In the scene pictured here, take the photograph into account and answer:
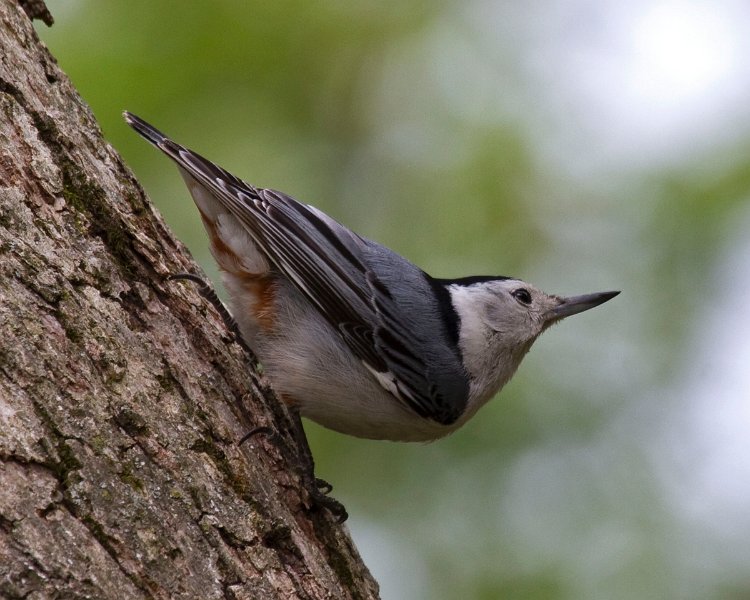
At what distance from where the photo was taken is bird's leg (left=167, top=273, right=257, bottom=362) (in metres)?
2.52

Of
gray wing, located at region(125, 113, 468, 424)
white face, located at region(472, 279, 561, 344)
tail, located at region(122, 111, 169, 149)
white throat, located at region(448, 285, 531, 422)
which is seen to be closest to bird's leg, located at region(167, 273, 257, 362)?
gray wing, located at region(125, 113, 468, 424)

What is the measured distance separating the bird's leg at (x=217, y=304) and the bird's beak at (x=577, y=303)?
138cm

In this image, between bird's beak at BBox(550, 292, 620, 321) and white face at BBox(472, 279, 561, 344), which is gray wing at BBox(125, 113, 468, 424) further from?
bird's beak at BBox(550, 292, 620, 321)

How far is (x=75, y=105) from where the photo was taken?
2.50 metres

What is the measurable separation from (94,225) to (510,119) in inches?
90.1

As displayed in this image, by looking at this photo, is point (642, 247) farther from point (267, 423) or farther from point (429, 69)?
point (267, 423)

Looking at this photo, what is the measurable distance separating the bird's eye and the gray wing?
1.56ft

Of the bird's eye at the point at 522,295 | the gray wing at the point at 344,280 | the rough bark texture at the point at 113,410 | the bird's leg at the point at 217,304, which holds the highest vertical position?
the bird's eye at the point at 522,295

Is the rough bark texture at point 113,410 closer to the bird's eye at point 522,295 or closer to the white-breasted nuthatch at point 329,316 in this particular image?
the white-breasted nuthatch at point 329,316

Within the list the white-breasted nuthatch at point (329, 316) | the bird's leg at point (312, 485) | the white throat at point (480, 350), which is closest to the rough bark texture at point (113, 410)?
the bird's leg at point (312, 485)

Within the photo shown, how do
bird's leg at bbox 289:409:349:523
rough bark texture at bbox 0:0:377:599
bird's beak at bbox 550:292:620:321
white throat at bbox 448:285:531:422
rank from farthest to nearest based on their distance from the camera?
bird's beak at bbox 550:292:620:321 → white throat at bbox 448:285:531:422 → bird's leg at bbox 289:409:349:523 → rough bark texture at bbox 0:0:377:599

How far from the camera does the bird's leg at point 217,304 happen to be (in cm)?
252

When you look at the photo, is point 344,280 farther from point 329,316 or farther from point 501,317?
point 501,317

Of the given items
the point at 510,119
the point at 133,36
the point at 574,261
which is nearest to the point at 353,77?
the point at 510,119
